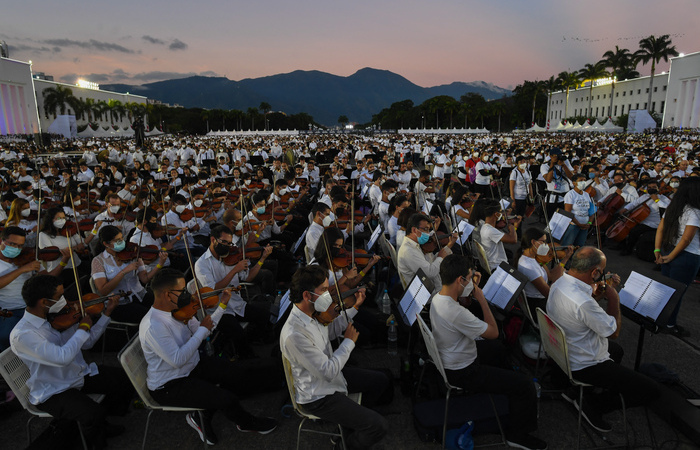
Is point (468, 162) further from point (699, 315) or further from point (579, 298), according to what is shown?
point (579, 298)

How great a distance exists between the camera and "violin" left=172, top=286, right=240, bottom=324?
3510 mm

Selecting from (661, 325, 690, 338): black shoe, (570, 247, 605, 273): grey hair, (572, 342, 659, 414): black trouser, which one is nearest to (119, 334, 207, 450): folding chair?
(572, 342, 659, 414): black trouser

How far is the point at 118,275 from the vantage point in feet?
16.3

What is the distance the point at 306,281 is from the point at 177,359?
49.6 inches

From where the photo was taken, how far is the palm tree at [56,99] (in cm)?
7500

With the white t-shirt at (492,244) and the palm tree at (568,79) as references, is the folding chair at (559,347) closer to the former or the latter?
the white t-shirt at (492,244)

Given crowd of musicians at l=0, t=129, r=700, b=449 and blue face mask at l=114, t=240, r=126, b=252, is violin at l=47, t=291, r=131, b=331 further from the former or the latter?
blue face mask at l=114, t=240, r=126, b=252

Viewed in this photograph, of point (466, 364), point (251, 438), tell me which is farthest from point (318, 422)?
point (466, 364)

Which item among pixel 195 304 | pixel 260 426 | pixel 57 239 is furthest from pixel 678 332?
pixel 57 239

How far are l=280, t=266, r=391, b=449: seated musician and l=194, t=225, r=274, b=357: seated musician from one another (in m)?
1.86

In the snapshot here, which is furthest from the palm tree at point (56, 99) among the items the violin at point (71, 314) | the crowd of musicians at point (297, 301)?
the violin at point (71, 314)

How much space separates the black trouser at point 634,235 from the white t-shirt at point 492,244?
464 centimetres

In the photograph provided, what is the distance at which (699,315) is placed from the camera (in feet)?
19.3

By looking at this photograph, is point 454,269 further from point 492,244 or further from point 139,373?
point 139,373
